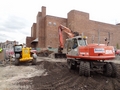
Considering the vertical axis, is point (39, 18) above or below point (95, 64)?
above

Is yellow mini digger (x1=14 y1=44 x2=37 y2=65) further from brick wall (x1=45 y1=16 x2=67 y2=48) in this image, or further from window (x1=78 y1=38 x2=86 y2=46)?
brick wall (x1=45 y1=16 x2=67 y2=48)

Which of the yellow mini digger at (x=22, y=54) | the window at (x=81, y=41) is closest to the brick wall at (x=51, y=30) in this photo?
the yellow mini digger at (x=22, y=54)

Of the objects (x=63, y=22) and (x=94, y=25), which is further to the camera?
(x=94, y=25)

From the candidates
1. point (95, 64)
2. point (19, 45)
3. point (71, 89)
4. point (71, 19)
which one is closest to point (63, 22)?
point (71, 19)

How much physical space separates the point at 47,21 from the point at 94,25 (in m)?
15.8

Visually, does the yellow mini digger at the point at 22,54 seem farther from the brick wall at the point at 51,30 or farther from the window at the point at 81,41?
the brick wall at the point at 51,30

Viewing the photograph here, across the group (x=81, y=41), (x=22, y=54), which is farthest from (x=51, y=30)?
(x=81, y=41)

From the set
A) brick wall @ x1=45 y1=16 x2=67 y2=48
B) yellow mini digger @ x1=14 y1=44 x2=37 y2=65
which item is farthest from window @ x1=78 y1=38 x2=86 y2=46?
brick wall @ x1=45 y1=16 x2=67 y2=48

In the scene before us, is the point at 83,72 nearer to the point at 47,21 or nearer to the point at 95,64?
the point at 95,64

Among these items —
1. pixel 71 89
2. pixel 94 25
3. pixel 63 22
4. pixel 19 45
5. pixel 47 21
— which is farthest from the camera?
pixel 94 25

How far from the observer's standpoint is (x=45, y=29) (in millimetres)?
34438

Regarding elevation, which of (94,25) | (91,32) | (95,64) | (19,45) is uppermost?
(94,25)

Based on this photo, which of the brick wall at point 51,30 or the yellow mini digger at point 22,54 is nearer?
the yellow mini digger at point 22,54

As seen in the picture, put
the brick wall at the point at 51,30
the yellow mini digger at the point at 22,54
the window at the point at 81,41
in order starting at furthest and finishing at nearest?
the brick wall at the point at 51,30
the yellow mini digger at the point at 22,54
the window at the point at 81,41
